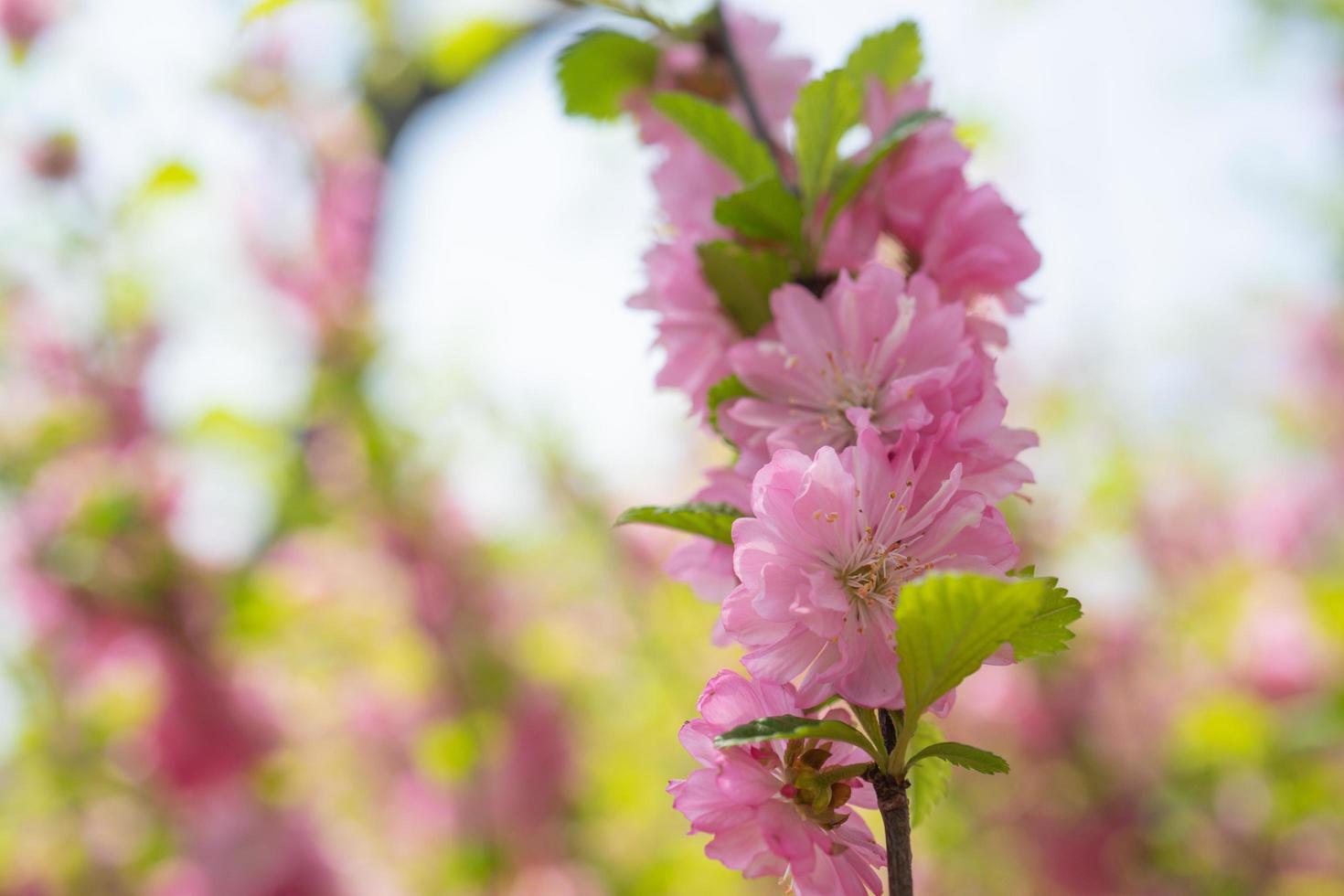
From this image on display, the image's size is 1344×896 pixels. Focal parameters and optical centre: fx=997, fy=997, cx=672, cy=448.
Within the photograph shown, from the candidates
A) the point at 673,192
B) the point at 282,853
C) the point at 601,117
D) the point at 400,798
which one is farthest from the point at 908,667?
the point at 400,798

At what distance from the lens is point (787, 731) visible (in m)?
0.37

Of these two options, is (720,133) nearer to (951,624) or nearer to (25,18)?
(951,624)

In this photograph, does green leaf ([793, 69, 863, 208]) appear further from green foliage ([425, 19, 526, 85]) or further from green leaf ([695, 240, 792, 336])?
green foliage ([425, 19, 526, 85])

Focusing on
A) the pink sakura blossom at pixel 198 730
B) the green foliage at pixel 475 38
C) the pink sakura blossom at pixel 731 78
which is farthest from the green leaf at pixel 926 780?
the pink sakura blossom at pixel 198 730

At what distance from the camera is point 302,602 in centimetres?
201

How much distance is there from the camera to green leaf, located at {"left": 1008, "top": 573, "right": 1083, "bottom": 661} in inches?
15.5

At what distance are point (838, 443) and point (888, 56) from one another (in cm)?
25

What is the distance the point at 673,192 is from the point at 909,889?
429 millimetres

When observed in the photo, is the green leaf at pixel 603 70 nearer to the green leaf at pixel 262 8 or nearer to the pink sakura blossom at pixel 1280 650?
the green leaf at pixel 262 8

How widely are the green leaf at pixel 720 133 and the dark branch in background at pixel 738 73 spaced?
0.12ft

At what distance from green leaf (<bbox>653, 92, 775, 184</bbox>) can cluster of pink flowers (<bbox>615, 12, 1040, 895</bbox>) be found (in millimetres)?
32

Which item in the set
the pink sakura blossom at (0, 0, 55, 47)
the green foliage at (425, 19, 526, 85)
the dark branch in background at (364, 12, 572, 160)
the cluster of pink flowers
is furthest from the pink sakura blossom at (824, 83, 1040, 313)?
the pink sakura blossom at (0, 0, 55, 47)

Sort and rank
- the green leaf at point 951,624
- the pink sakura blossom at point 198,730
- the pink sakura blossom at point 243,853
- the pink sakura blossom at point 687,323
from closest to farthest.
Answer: the green leaf at point 951,624 → the pink sakura blossom at point 687,323 → the pink sakura blossom at point 243,853 → the pink sakura blossom at point 198,730

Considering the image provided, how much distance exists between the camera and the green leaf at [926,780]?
0.46 m
